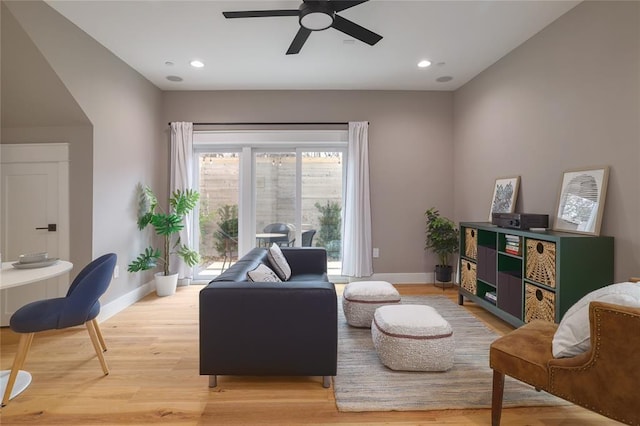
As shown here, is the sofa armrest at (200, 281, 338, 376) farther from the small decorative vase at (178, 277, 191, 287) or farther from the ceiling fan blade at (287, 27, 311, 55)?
the small decorative vase at (178, 277, 191, 287)

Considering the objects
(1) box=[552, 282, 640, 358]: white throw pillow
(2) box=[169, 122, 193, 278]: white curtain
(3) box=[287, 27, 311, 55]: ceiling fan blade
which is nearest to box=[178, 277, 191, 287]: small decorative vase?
(2) box=[169, 122, 193, 278]: white curtain

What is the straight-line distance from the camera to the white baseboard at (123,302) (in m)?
3.19

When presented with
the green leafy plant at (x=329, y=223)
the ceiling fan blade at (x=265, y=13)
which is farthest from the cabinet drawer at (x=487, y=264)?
the ceiling fan blade at (x=265, y=13)

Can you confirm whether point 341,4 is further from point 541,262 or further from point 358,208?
point 358,208

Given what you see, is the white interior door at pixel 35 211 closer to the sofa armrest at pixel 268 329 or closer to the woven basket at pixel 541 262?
the sofa armrest at pixel 268 329

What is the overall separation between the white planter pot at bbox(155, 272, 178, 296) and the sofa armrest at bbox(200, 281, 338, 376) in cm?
240

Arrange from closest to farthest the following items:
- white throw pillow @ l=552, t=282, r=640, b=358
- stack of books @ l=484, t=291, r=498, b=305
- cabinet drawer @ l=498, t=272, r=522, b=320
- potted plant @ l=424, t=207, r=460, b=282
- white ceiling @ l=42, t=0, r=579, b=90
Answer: white throw pillow @ l=552, t=282, r=640, b=358, white ceiling @ l=42, t=0, r=579, b=90, cabinet drawer @ l=498, t=272, r=522, b=320, stack of books @ l=484, t=291, r=498, b=305, potted plant @ l=424, t=207, r=460, b=282

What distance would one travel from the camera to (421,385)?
6.62 feet

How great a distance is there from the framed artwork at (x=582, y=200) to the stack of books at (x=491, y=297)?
0.88 meters

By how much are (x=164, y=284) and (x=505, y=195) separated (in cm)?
436

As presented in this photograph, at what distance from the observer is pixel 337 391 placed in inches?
77.2

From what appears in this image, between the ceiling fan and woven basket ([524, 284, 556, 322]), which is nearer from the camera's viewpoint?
the ceiling fan

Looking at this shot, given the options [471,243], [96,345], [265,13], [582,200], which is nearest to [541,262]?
[582,200]

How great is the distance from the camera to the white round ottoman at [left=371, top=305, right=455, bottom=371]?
6.93 ft
